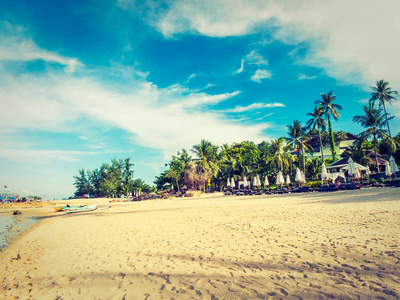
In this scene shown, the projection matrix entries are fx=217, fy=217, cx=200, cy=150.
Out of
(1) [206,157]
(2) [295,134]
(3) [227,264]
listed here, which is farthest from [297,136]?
(3) [227,264]

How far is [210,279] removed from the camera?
3.92 m

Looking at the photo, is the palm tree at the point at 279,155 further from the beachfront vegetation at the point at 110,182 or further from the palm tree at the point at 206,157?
the beachfront vegetation at the point at 110,182

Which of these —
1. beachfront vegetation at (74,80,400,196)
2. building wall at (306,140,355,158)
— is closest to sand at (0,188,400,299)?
beachfront vegetation at (74,80,400,196)

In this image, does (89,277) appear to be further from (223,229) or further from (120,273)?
(223,229)

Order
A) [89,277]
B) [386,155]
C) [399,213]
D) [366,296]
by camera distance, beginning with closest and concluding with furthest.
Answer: [366,296] < [89,277] < [399,213] < [386,155]

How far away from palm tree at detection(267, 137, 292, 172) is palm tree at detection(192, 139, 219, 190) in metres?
10.6

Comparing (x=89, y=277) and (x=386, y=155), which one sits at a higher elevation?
(x=386, y=155)

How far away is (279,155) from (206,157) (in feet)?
44.3

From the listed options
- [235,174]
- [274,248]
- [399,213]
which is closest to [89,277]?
[274,248]

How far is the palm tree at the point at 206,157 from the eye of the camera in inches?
Result: 1616

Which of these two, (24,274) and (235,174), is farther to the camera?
(235,174)

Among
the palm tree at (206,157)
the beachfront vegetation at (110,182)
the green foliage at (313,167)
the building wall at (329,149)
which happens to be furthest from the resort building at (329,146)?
the beachfront vegetation at (110,182)

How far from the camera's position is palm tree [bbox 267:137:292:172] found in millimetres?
39312

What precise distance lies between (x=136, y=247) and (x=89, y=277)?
1.87m
